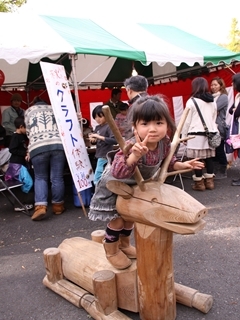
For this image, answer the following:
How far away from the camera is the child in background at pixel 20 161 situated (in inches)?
180

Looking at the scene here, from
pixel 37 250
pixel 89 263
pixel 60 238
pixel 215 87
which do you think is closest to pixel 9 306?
pixel 89 263

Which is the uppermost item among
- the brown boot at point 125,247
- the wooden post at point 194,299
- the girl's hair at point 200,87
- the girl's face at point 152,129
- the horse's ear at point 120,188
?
the girl's hair at point 200,87

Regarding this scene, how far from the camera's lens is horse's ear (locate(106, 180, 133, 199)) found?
5.73ft

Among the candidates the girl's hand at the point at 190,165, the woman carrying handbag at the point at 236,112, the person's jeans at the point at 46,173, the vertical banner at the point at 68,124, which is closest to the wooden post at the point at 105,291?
the girl's hand at the point at 190,165

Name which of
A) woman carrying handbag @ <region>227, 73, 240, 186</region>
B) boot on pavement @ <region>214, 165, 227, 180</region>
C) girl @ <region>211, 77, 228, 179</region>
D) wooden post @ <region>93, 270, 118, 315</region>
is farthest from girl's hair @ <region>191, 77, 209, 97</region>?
wooden post @ <region>93, 270, 118, 315</region>

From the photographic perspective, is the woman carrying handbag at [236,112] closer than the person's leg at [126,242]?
No

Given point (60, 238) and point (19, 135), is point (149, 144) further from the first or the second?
point (19, 135)

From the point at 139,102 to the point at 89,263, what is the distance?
4.02ft

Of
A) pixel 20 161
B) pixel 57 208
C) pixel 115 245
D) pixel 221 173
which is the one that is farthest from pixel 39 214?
pixel 221 173

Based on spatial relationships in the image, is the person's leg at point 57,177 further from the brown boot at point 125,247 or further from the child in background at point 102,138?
the brown boot at point 125,247

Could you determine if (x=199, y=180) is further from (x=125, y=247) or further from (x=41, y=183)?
(x=125, y=247)

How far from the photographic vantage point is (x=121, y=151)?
172 cm

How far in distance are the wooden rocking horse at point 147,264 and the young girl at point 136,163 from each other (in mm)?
65

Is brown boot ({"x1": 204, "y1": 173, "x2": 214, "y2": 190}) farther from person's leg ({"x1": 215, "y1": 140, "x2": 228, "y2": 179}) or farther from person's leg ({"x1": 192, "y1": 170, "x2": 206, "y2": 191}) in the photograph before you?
person's leg ({"x1": 215, "y1": 140, "x2": 228, "y2": 179})
